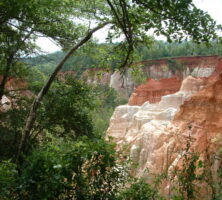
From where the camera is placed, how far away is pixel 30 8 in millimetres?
5137

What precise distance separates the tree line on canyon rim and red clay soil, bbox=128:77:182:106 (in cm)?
2087

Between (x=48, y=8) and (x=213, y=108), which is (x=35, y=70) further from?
(x=213, y=108)

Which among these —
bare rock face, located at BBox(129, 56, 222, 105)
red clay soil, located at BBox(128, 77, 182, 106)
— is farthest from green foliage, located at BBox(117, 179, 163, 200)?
red clay soil, located at BBox(128, 77, 182, 106)

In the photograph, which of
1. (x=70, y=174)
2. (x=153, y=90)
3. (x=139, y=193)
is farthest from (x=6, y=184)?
(x=153, y=90)

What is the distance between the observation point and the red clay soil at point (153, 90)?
29391 millimetres

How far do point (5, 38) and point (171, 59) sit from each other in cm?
4673

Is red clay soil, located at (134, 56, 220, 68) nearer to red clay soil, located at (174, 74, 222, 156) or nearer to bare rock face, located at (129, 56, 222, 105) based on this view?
bare rock face, located at (129, 56, 222, 105)

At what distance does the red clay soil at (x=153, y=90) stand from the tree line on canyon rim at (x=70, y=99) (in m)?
Result: 20.9

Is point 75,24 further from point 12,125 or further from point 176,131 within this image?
point 176,131

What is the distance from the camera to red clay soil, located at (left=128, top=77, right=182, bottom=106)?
2939cm

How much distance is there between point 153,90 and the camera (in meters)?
30.5

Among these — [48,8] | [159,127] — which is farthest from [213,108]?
[48,8]

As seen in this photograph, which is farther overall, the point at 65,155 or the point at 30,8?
the point at 30,8

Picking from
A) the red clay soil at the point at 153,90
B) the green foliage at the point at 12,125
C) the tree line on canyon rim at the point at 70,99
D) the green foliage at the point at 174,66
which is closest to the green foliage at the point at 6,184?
the tree line on canyon rim at the point at 70,99
